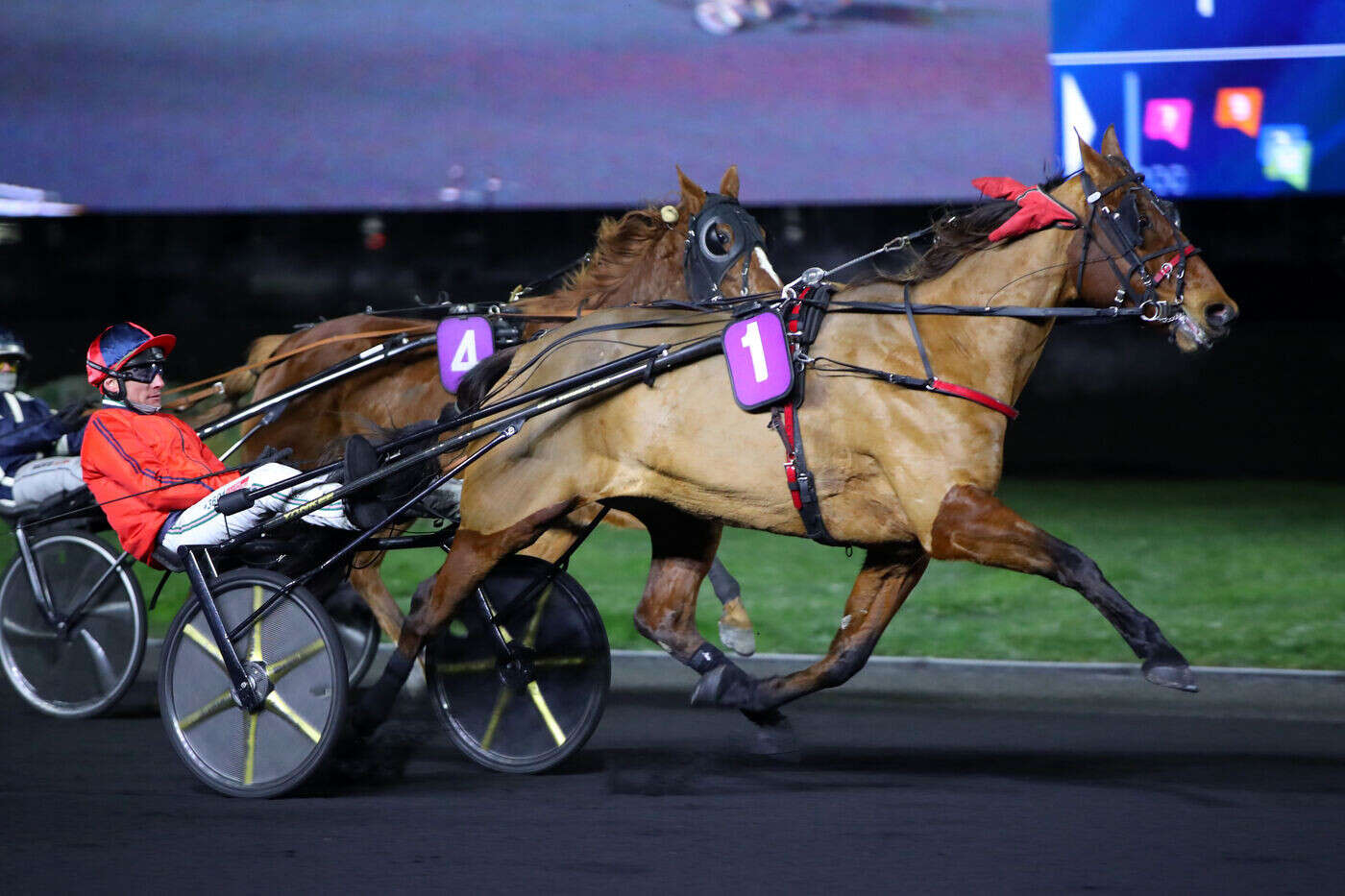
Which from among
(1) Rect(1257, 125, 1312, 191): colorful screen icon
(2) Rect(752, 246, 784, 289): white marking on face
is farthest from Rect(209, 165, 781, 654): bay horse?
(1) Rect(1257, 125, 1312, 191): colorful screen icon

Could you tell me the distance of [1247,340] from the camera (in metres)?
15.2

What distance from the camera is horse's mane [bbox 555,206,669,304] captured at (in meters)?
7.01

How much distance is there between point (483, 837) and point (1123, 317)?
2501 mm

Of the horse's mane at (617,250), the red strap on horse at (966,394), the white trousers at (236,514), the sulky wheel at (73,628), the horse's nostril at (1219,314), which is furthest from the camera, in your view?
the horse's mane at (617,250)

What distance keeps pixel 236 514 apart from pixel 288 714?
68 centimetres

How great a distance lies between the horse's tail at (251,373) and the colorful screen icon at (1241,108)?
595 cm

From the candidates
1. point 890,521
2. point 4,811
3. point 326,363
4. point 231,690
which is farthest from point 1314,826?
point 326,363

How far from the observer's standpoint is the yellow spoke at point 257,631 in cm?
508

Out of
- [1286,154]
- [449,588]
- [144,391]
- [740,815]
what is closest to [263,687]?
[449,588]

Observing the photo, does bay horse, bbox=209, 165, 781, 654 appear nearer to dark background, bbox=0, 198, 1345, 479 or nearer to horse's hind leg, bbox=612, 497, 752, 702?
horse's hind leg, bbox=612, 497, 752, 702

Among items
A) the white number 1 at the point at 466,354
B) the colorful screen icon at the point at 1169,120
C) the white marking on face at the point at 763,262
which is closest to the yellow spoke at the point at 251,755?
the white number 1 at the point at 466,354

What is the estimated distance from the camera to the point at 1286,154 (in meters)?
10.2

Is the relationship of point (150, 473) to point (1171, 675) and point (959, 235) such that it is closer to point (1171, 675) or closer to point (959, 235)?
point (959, 235)

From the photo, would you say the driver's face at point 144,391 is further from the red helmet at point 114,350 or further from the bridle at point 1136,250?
the bridle at point 1136,250
